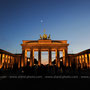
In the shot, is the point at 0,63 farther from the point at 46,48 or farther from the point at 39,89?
the point at 39,89

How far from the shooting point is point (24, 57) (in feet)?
188

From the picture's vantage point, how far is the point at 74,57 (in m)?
67.3

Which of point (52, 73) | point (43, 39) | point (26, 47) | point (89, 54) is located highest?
point (43, 39)

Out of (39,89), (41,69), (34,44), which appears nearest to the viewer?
(39,89)

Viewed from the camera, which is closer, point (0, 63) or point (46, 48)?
point (0, 63)

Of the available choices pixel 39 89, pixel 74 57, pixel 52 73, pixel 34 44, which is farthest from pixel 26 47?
pixel 39 89

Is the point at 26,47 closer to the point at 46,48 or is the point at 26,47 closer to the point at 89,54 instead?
the point at 46,48

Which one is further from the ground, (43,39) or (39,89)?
(43,39)

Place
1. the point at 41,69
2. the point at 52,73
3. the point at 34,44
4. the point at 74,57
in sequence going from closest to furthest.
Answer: the point at 41,69
the point at 52,73
the point at 34,44
the point at 74,57

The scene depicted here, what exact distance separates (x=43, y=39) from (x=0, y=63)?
23656 millimetres

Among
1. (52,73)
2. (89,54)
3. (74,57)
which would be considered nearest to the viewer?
(52,73)

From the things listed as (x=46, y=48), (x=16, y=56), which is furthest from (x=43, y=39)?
(x=16, y=56)

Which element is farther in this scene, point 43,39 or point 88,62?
point 43,39

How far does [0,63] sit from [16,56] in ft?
68.1
